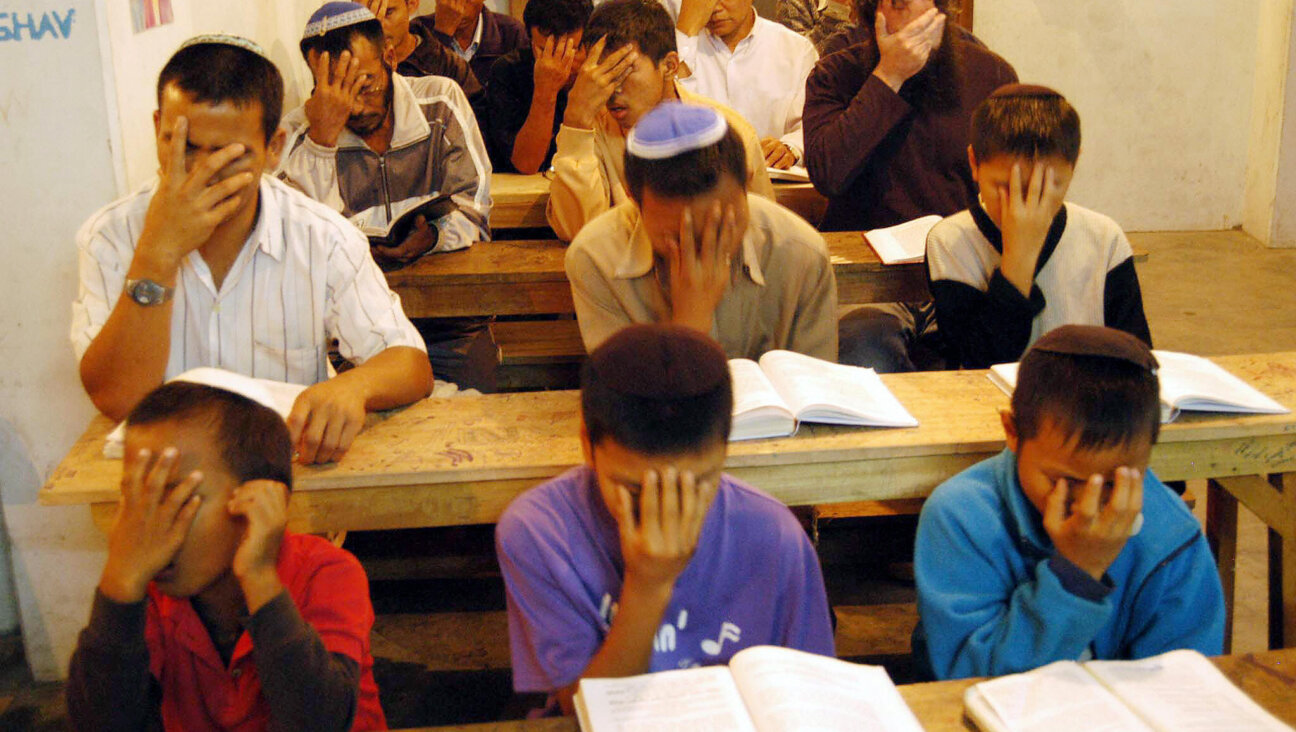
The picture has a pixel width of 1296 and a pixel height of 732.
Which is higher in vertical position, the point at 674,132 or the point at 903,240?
the point at 674,132

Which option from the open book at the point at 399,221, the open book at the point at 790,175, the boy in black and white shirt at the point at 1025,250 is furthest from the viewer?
the open book at the point at 790,175

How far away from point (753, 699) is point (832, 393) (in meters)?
0.90

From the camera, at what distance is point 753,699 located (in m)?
1.29

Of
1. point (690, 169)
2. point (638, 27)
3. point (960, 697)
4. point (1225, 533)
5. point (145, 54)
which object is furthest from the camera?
point (638, 27)

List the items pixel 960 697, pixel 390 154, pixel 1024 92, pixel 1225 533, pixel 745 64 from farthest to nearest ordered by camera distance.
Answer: pixel 745 64, pixel 390 154, pixel 1024 92, pixel 1225 533, pixel 960 697

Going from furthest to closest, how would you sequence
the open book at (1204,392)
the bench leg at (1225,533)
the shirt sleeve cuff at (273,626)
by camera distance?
the bench leg at (1225,533) → the open book at (1204,392) → the shirt sleeve cuff at (273,626)

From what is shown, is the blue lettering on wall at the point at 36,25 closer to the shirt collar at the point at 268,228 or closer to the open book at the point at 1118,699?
the shirt collar at the point at 268,228

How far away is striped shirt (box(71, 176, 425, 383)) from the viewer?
6.91 feet

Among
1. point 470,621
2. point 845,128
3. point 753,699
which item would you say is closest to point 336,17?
point 845,128

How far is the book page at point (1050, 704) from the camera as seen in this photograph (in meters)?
1.28

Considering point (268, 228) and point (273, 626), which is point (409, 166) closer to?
point (268, 228)

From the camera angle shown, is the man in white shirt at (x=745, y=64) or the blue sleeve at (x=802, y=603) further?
the man in white shirt at (x=745, y=64)

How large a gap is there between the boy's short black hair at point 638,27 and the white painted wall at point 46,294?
54.2 inches

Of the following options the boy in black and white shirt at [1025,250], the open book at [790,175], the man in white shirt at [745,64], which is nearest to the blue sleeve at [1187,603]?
the boy in black and white shirt at [1025,250]
